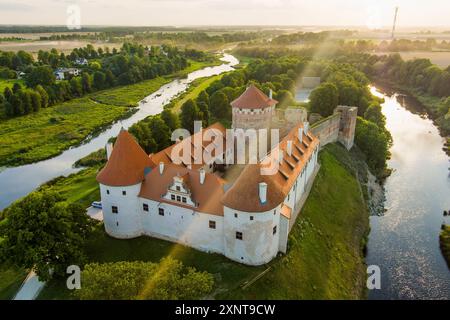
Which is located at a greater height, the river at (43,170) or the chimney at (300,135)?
the chimney at (300,135)

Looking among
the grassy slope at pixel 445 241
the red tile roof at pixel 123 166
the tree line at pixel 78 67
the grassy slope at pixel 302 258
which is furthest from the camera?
the tree line at pixel 78 67

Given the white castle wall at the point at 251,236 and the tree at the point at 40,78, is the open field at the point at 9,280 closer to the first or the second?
the white castle wall at the point at 251,236

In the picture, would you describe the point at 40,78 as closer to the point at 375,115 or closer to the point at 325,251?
the point at 375,115

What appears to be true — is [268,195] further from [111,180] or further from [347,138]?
[347,138]

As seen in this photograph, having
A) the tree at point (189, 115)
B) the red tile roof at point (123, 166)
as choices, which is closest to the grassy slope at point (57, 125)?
the tree at point (189, 115)

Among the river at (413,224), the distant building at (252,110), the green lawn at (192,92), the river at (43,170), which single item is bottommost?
the river at (413,224)
